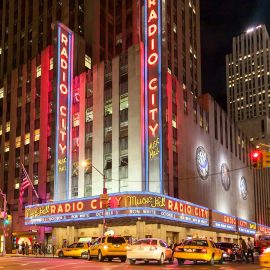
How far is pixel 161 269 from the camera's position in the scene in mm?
24500

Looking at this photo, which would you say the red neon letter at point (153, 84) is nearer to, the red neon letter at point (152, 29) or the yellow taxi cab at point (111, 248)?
the red neon letter at point (152, 29)

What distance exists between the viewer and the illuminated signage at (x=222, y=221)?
6506 centimetres

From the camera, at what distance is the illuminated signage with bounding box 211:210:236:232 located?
213 ft

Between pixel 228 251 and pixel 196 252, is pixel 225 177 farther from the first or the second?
pixel 196 252

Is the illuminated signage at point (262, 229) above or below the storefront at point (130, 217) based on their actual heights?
below

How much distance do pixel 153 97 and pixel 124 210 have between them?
13172 millimetres

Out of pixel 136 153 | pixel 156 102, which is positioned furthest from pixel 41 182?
pixel 156 102

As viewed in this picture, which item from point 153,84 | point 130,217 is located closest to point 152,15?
point 153,84

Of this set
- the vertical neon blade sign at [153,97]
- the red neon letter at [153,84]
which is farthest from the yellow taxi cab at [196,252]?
the red neon letter at [153,84]

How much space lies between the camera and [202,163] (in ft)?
229

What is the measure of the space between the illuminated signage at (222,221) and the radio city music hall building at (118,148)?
14 cm

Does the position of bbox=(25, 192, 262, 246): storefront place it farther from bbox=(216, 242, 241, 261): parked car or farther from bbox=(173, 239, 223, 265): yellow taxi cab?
bbox=(173, 239, 223, 265): yellow taxi cab

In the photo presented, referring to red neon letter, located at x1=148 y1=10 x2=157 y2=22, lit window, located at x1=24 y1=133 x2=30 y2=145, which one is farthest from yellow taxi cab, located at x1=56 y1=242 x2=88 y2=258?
lit window, located at x1=24 y1=133 x2=30 y2=145

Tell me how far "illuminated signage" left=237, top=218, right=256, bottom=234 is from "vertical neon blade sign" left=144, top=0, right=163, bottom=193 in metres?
26.8
